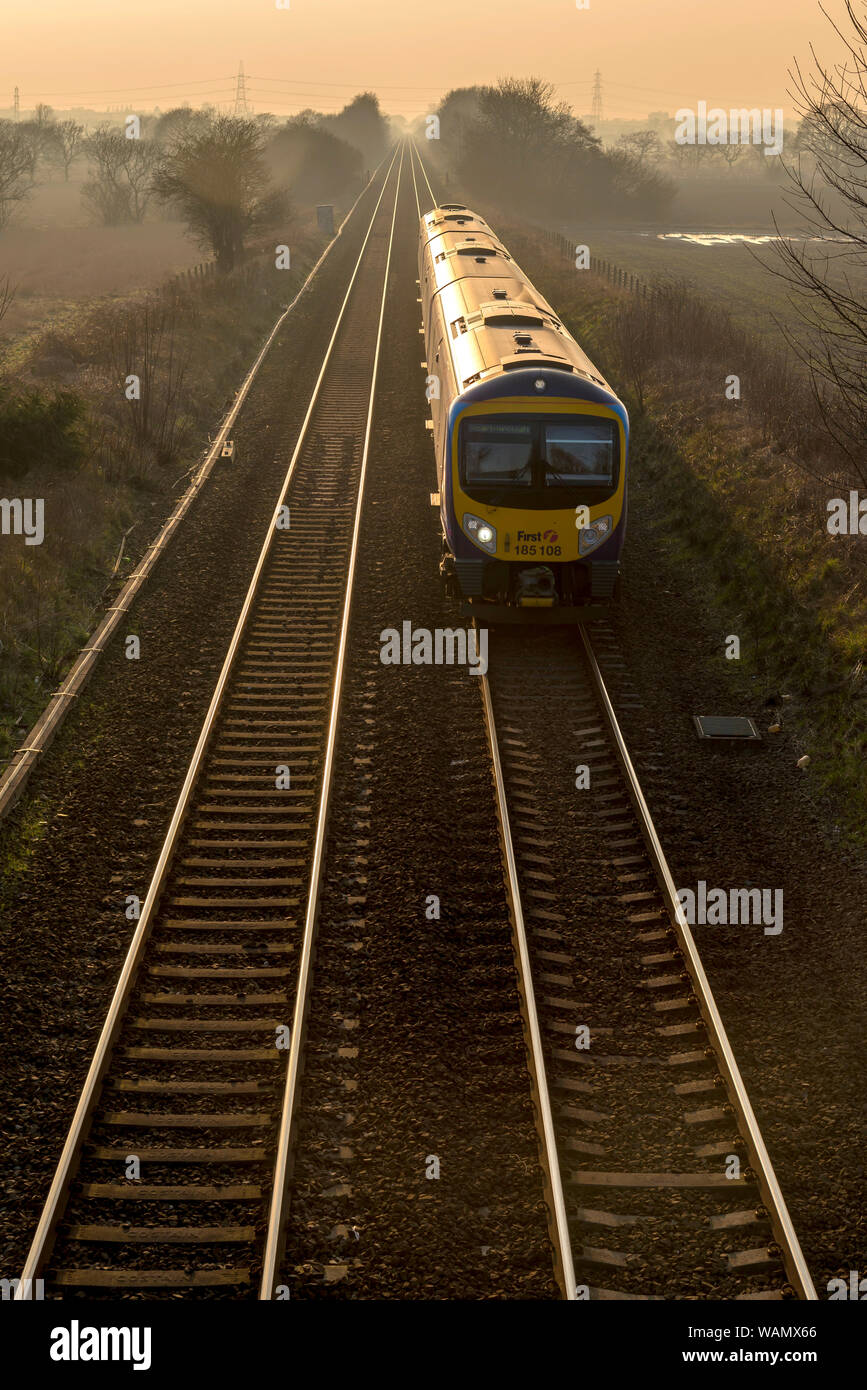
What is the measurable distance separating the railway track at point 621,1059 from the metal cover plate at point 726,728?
1.08 meters

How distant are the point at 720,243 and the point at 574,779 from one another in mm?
61126

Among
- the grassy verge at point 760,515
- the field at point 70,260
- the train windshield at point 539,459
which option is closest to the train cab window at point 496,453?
the train windshield at point 539,459

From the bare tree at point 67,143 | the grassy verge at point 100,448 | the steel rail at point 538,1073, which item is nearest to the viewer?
the steel rail at point 538,1073

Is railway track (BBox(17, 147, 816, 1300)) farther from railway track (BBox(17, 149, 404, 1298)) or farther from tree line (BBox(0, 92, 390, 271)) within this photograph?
tree line (BBox(0, 92, 390, 271))

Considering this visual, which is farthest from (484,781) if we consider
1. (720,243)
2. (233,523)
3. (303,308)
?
(720,243)

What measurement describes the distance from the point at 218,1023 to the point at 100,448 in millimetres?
14126

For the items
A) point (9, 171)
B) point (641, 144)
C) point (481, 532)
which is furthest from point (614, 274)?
point (641, 144)

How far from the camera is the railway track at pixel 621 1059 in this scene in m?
5.95

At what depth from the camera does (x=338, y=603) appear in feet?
47.4

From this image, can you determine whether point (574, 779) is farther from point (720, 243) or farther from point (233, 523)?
point (720, 243)

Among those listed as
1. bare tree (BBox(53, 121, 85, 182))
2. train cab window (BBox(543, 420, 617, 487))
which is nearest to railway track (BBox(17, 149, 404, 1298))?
train cab window (BBox(543, 420, 617, 487))

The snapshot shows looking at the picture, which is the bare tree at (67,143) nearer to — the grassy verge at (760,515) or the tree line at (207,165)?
the tree line at (207,165)
